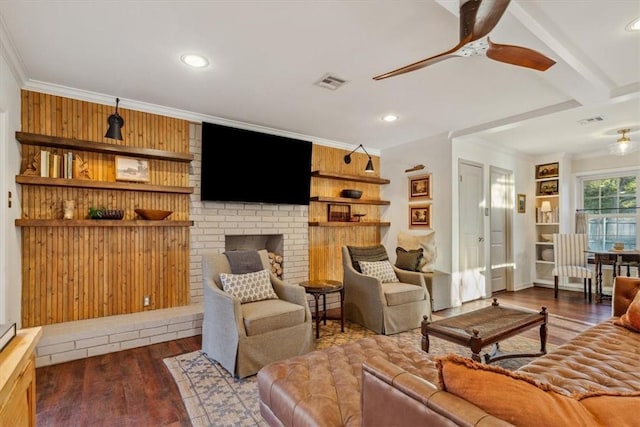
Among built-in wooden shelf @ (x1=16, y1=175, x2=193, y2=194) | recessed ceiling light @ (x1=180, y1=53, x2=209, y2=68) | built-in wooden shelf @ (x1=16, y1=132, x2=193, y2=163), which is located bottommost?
built-in wooden shelf @ (x1=16, y1=175, x2=193, y2=194)

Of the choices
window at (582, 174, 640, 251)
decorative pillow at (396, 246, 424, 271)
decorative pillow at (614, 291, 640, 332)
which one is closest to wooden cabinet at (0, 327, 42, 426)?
decorative pillow at (614, 291, 640, 332)

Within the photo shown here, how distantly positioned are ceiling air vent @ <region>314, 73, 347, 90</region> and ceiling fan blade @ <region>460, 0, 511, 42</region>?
1303 mm

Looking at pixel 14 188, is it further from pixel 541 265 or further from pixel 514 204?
pixel 541 265

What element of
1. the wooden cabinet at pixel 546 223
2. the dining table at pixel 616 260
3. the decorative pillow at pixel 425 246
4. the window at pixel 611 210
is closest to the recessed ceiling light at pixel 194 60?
the decorative pillow at pixel 425 246

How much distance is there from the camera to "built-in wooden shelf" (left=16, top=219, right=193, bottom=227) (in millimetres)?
2872

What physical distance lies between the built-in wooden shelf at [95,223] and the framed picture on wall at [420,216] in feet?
10.7

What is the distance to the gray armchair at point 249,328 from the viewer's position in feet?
8.23

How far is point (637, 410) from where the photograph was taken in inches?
29.0

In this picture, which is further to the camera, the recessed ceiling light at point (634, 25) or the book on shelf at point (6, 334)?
the recessed ceiling light at point (634, 25)

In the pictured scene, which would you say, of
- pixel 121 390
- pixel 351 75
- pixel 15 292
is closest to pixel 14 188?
pixel 15 292

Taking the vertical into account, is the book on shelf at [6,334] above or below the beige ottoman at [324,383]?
above

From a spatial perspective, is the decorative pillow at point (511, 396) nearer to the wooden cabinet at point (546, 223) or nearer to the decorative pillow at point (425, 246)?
the decorative pillow at point (425, 246)

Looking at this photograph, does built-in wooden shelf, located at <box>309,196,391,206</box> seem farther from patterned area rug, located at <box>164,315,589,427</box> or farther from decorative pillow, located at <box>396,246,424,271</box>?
patterned area rug, located at <box>164,315,589,427</box>

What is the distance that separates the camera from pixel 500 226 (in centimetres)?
562
